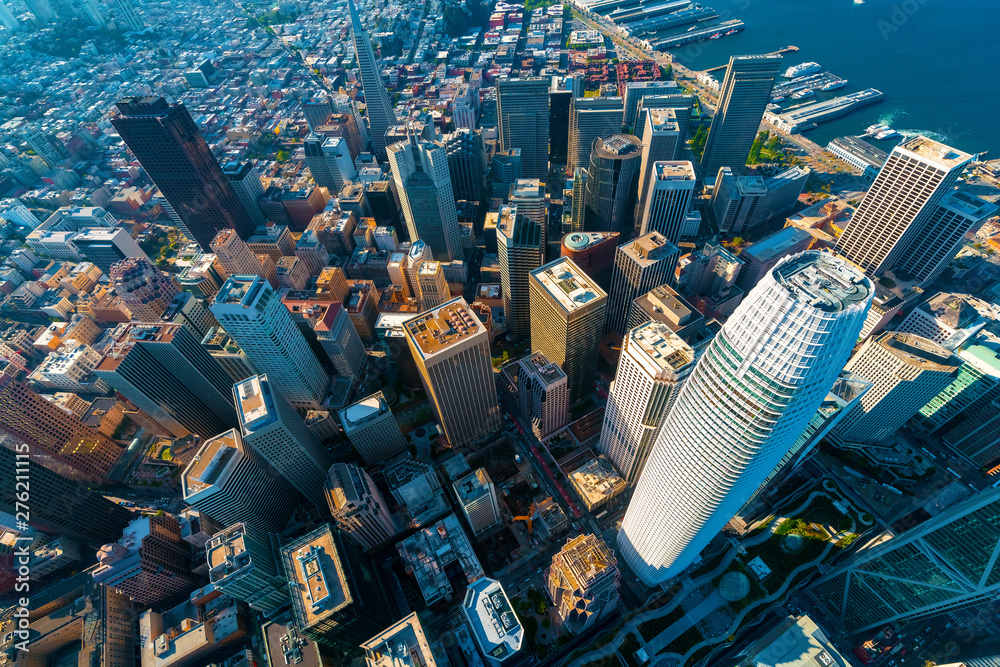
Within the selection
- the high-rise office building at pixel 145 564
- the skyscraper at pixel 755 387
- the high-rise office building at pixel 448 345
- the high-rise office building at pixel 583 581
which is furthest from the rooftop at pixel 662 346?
the high-rise office building at pixel 145 564

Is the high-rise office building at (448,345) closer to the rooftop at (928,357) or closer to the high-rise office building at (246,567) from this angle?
the high-rise office building at (246,567)

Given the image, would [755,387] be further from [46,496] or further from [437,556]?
[46,496]

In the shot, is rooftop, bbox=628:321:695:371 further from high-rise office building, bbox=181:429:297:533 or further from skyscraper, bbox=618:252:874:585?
high-rise office building, bbox=181:429:297:533

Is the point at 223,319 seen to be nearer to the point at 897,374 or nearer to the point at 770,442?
the point at 770,442

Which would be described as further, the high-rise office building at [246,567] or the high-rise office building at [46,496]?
the high-rise office building at [46,496]

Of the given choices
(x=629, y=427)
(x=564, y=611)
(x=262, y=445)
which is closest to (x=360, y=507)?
(x=262, y=445)

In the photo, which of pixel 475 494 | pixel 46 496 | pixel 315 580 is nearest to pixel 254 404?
pixel 315 580
